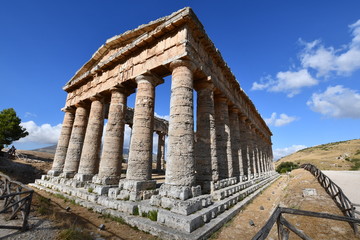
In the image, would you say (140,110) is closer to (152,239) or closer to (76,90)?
(152,239)

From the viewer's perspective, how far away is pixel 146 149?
7984 mm

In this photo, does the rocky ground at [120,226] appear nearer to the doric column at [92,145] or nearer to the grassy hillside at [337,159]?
the doric column at [92,145]

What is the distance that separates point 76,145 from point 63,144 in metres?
2.32

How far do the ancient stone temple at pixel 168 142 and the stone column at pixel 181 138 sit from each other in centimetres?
4

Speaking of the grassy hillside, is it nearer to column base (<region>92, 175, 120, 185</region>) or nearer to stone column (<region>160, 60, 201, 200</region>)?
stone column (<region>160, 60, 201, 200</region>)

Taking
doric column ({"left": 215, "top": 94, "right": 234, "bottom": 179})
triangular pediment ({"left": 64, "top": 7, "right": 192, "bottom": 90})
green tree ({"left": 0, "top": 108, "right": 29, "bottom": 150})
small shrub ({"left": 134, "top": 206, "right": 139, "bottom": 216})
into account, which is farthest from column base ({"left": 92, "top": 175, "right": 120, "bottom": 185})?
green tree ({"left": 0, "top": 108, "right": 29, "bottom": 150})

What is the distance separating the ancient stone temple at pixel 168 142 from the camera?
590 cm

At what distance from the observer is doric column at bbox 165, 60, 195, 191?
639 cm

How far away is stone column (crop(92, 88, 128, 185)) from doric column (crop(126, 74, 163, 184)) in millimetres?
1902

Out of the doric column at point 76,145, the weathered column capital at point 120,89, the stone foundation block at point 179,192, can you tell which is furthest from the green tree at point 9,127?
the stone foundation block at point 179,192

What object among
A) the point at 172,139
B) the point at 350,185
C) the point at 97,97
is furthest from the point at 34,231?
the point at 350,185

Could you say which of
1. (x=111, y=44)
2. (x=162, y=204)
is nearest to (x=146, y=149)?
(x=162, y=204)

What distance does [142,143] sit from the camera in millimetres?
7977

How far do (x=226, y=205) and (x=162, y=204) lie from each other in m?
2.71
